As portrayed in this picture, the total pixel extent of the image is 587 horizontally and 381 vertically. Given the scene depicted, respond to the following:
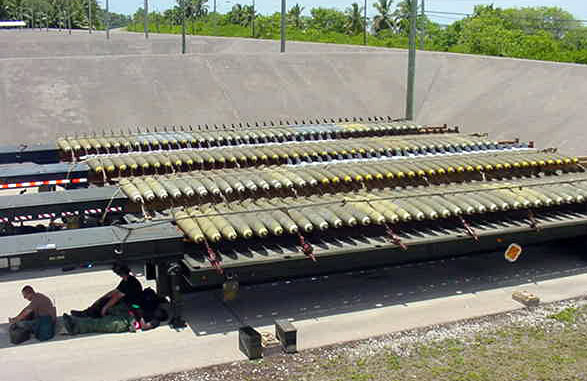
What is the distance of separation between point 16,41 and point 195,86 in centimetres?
4813

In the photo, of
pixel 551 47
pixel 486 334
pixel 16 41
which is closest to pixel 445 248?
pixel 486 334

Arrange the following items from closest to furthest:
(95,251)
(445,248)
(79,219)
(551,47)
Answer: (95,251), (445,248), (79,219), (551,47)

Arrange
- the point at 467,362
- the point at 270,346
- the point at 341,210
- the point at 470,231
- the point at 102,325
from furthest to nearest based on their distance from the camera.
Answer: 1. the point at 470,231
2. the point at 341,210
3. the point at 102,325
4. the point at 270,346
5. the point at 467,362

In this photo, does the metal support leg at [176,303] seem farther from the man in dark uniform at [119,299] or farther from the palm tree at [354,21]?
the palm tree at [354,21]

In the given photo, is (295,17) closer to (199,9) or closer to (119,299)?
(199,9)

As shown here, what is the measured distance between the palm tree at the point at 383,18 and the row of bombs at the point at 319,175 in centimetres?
6816

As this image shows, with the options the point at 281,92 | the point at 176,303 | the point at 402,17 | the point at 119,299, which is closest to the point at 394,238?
the point at 176,303

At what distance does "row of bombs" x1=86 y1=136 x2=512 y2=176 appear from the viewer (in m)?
20.9

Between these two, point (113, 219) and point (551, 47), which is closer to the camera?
point (113, 219)

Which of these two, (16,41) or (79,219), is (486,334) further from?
(16,41)

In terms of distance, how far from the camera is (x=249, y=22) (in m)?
113

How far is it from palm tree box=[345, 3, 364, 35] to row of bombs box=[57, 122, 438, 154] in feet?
215

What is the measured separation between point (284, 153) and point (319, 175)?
134 inches

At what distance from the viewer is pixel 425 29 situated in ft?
330
